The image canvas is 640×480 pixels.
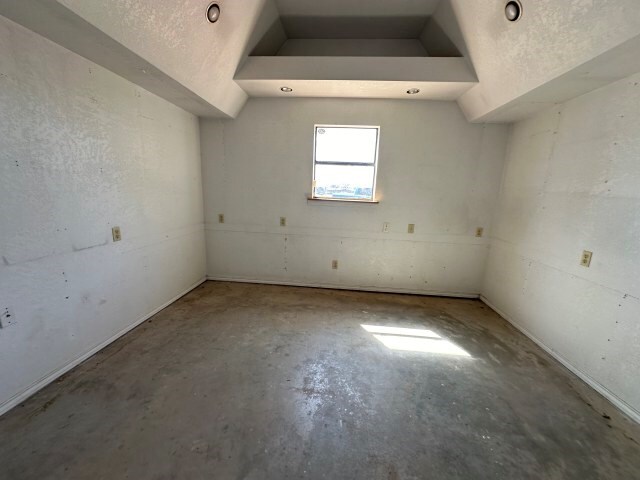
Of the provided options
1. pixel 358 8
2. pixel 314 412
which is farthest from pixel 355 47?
pixel 314 412

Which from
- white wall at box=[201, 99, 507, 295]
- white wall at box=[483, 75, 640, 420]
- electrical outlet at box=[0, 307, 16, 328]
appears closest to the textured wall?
white wall at box=[201, 99, 507, 295]

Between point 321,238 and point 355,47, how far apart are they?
7.30 feet

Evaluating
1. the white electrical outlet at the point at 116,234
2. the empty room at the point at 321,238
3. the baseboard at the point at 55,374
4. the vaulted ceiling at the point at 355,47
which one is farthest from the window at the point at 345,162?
the baseboard at the point at 55,374

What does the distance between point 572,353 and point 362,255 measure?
7.04 ft

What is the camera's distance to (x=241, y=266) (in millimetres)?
3643

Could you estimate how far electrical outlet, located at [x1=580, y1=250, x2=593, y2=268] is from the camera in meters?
1.96

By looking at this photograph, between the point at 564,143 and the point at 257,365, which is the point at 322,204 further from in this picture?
the point at 564,143

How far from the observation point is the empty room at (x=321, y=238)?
140 centimetres

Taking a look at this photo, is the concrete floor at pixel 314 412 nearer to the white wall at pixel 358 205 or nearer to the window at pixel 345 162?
the white wall at pixel 358 205

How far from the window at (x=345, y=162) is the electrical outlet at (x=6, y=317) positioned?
9.11 ft

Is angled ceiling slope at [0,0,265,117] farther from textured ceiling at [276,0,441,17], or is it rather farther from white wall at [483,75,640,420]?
white wall at [483,75,640,420]

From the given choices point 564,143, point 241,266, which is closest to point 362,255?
point 241,266

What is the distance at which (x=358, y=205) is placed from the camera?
3307 millimetres

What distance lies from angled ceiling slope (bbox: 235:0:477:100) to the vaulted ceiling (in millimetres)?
10
